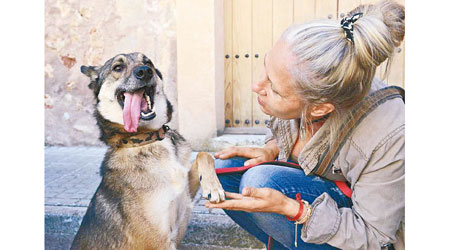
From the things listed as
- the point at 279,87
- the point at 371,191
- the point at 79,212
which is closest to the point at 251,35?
the point at 279,87

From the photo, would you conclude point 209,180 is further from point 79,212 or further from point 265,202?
point 79,212

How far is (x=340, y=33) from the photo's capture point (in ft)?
4.02

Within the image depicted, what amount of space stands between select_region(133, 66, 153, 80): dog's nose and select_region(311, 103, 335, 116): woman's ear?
70 cm

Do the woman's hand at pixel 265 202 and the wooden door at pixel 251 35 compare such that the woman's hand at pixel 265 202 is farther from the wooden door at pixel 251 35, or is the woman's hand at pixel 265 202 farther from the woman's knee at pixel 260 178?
the wooden door at pixel 251 35

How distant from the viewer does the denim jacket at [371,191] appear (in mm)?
1301

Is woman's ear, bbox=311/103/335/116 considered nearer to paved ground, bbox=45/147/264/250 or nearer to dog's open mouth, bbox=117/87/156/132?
dog's open mouth, bbox=117/87/156/132

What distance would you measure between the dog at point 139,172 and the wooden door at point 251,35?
417 millimetres

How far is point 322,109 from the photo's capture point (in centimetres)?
137

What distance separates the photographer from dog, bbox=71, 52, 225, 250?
1515 millimetres

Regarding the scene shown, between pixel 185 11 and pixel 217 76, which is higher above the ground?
pixel 185 11

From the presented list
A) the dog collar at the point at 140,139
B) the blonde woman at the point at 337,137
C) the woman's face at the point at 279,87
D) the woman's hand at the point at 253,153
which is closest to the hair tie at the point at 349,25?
the blonde woman at the point at 337,137

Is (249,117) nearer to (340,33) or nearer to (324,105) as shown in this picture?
(324,105)

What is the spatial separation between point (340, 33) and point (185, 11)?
3.06ft
